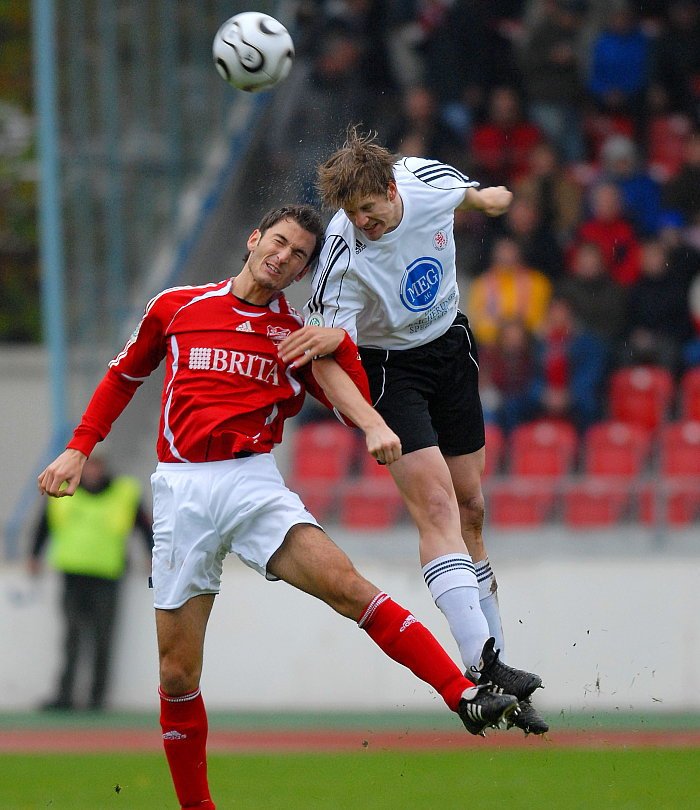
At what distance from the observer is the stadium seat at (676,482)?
33.9 ft

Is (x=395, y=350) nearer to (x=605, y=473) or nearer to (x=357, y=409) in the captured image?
(x=357, y=409)

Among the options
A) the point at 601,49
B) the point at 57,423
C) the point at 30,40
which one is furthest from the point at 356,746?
the point at 30,40

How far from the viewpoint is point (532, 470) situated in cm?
1071

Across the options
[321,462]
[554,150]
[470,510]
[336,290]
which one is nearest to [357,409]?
[336,290]

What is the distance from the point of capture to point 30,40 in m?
16.3

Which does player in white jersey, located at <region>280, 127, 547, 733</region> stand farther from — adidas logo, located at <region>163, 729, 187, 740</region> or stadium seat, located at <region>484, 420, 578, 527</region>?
stadium seat, located at <region>484, 420, 578, 527</region>

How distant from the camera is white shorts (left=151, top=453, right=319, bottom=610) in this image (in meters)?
5.68

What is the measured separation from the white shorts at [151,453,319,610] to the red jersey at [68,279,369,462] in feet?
0.27

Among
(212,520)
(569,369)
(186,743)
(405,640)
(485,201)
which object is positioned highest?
(569,369)

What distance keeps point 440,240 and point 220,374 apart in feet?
3.26

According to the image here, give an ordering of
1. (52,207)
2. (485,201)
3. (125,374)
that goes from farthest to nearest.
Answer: (52,207) → (485,201) → (125,374)

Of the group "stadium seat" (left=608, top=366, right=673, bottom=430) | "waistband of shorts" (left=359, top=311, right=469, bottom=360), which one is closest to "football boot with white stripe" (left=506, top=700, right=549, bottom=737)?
"waistband of shorts" (left=359, top=311, right=469, bottom=360)

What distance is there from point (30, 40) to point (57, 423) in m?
6.30

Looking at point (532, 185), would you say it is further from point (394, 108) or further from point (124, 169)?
point (124, 169)
